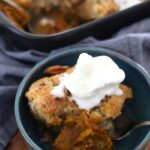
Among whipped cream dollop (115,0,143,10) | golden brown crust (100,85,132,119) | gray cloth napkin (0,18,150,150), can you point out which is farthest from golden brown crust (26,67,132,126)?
whipped cream dollop (115,0,143,10)

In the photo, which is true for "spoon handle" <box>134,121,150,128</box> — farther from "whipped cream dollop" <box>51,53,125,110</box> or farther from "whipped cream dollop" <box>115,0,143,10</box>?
"whipped cream dollop" <box>115,0,143,10</box>

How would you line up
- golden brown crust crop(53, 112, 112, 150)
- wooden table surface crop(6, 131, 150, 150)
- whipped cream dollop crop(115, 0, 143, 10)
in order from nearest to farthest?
1. golden brown crust crop(53, 112, 112, 150)
2. wooden table surface crop(6, 131, 150, 150)
3. whipped cream dollop crop(115, 0, 143, 10)

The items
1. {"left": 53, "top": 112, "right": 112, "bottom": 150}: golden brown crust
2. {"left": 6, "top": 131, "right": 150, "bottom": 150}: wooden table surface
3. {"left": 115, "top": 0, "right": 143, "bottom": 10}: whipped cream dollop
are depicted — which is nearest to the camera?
{"left": 53, "top": 112, "right": 112, "bottom": 150}: golden brown crust

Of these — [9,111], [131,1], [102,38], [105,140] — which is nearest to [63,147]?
[105,140]

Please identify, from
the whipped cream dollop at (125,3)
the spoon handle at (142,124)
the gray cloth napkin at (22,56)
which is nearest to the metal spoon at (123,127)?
the spoon handle at (142,124)

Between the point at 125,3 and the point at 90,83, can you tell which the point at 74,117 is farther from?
the point at 125,3

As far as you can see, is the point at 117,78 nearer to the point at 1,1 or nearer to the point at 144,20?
the point at 144,20

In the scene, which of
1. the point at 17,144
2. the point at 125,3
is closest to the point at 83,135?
the point at 17,144
